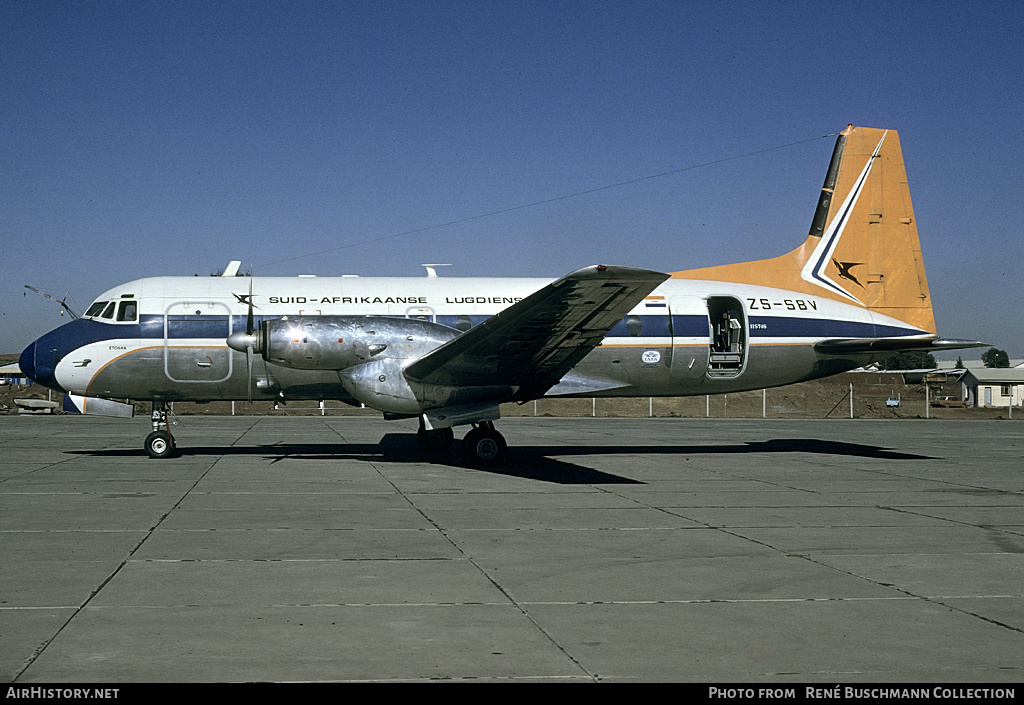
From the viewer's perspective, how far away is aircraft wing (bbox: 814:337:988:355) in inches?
766

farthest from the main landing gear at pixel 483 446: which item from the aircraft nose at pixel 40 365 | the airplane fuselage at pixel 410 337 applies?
the aircraft nose at pixel 40 365

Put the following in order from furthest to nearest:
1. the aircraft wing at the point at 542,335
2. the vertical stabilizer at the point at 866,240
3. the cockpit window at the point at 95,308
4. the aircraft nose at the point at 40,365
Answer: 1. the vertical stabilizer at the point at 866,240
2. the cockpit window at the point at 95,308
3. the aircraft nose at the point at 40,365
4. the aircraft wing at the point at 542,335

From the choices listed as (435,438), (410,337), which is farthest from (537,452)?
(410,337)

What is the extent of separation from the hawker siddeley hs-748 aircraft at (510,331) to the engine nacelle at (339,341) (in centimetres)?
3

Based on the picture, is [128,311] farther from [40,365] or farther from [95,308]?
[40,365]

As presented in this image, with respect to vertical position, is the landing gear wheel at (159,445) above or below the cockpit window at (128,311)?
below

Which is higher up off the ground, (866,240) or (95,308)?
(866,240)

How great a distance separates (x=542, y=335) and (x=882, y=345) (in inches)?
345

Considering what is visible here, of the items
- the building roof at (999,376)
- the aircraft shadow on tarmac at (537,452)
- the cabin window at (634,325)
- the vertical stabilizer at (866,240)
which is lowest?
the aircraft shadow on tarmac at (537,452)

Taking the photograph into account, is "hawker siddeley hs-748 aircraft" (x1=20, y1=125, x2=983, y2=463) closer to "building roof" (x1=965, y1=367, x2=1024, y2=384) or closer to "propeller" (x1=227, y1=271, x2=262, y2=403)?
"propeller" (x1=227, y1=271, x2=262, y2=403)

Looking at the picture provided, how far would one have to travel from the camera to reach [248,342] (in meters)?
16.9

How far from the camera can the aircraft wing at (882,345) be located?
19469mm

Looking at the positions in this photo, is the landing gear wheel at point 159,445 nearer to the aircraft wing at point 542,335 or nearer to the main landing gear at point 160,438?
the main landing gear at point 160,438

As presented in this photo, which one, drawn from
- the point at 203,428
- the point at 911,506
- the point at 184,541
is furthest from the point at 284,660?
the point at 203,428
